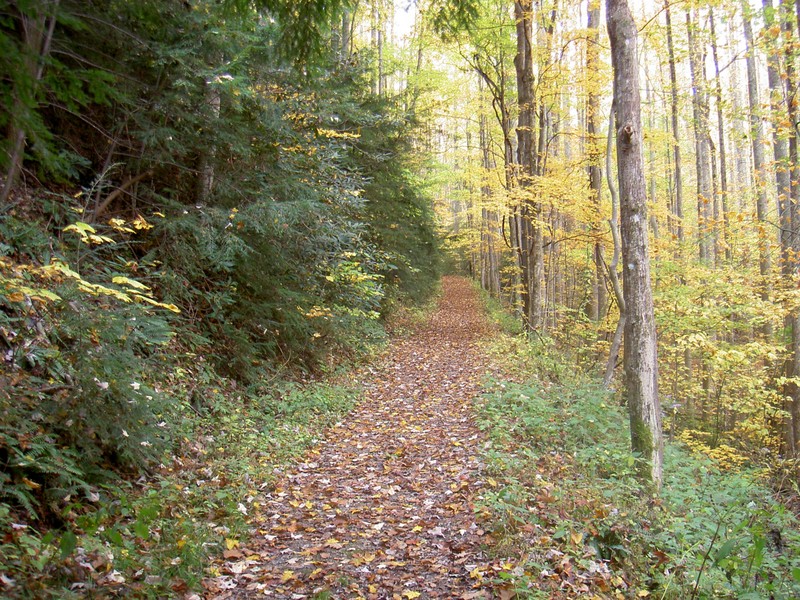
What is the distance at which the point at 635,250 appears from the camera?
19.8 ft

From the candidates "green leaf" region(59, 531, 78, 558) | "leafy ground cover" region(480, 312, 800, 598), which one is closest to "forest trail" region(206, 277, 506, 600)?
"leafy ground cover" region(480, 312, 800, 598)

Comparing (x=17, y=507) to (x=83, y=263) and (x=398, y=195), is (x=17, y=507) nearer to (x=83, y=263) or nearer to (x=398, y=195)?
(x=83, y=263)

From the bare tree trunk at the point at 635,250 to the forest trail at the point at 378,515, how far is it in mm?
2153

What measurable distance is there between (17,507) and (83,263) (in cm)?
304

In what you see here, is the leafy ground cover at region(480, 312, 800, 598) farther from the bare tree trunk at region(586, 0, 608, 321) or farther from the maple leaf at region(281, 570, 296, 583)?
the bare tree trunk at region(586, 0, 608, 321)

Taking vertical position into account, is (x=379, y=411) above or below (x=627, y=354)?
below

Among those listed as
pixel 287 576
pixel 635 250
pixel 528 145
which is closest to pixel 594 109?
pixel 528 145

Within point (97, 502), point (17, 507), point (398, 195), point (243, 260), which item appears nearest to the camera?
point (17, 507)

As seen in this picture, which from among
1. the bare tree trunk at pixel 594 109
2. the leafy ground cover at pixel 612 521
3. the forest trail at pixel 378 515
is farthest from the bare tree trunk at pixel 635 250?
the bare tree trunk at pixel 594 109

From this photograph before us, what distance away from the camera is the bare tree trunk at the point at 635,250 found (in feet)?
19.5

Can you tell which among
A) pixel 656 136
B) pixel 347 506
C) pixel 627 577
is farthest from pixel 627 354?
pixel 656 136

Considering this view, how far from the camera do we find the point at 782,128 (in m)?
8.65

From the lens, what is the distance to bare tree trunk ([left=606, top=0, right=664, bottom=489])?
5.96m

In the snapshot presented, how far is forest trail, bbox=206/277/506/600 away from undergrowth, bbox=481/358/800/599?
417 millimetres
